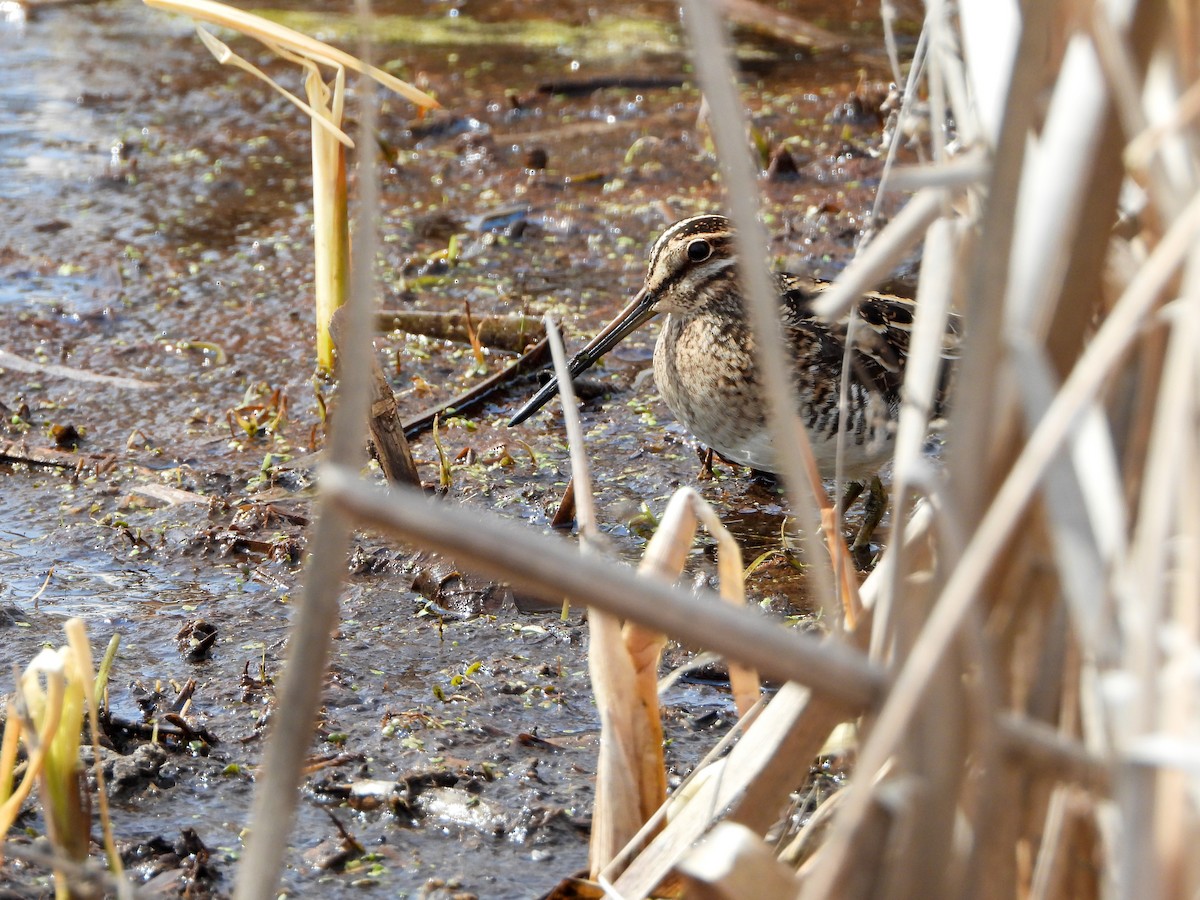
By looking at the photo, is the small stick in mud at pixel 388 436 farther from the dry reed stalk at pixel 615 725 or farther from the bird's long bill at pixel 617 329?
the dry reed stalk at pixel 615 725

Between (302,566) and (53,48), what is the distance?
6210 millimetres

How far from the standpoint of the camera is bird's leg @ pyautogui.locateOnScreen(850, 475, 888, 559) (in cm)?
400

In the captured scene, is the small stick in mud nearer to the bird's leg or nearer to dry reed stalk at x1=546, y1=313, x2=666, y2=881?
the bird's leg

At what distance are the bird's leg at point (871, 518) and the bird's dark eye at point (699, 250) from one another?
0.79 meters

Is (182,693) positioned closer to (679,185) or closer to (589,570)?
(589,570)

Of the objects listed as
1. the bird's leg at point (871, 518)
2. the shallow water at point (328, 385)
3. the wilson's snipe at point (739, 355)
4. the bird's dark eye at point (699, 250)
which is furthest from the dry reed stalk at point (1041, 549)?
the bird's dark eye at point (699, 250)

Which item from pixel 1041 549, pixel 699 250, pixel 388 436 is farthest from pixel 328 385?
pixel 1041 549

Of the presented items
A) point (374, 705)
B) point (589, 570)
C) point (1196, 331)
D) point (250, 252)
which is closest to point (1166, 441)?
point (1196, 331)

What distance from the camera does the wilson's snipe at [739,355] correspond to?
12.4 ft

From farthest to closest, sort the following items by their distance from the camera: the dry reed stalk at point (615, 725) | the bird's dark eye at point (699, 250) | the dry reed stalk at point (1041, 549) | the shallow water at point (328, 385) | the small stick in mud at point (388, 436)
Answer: the bird's dark eye at point (699, 250), the small stick in mud at point (388, 436), the shallow water at point (328, 385), the dry reed stalk at point (615, 725), the dry reed stalk at point (1041, 549)

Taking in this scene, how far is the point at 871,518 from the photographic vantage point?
13.2 ft

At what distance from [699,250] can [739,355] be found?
392 millimetres

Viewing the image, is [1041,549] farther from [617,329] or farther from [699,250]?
[617,329]

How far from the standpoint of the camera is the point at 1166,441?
4.22 ft
